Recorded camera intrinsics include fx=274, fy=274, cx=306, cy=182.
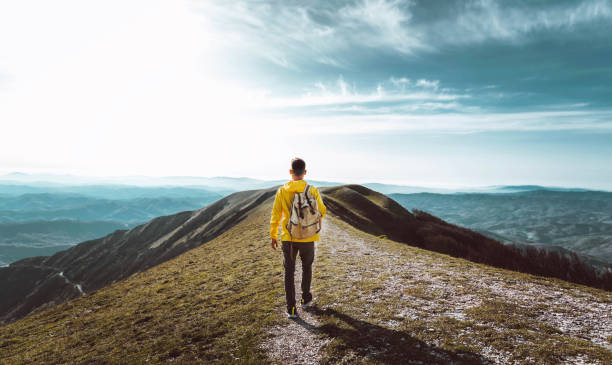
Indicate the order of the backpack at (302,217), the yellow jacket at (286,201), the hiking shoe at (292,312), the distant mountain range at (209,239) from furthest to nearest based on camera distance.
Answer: the distant mountain range at (209,239) < the hiking shoe at (292,312) < the yellow jacket at (286,201) < the backpack at (302,217)

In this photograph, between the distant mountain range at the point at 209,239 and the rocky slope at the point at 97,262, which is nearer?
the distant mountain range at the point at 209,239

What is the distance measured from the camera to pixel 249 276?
15.4m

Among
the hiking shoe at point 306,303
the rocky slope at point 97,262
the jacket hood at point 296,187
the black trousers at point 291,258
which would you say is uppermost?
the jacket hood at point 296,187

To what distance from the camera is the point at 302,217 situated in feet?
27.0

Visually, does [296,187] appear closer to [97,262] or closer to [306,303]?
[306,303]

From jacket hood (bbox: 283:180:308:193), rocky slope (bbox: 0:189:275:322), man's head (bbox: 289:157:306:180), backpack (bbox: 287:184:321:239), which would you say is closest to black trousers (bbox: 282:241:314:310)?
backpack (bbox: 287:184:321:239)

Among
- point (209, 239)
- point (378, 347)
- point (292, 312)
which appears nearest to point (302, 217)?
point (292, 312)

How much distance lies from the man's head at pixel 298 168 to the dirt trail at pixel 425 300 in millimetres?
4459

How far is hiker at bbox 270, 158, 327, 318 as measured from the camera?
830 centimetres

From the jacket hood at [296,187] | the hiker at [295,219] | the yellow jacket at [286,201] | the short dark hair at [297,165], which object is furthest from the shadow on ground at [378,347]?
the short dark hair at [297,165]

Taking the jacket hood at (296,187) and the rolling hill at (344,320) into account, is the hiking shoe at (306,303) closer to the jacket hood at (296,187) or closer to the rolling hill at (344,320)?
the rolling hill at (344,320)

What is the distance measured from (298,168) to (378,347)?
17.2 ft

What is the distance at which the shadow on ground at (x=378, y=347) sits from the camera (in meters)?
6.06

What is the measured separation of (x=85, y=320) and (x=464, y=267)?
19.7 m
